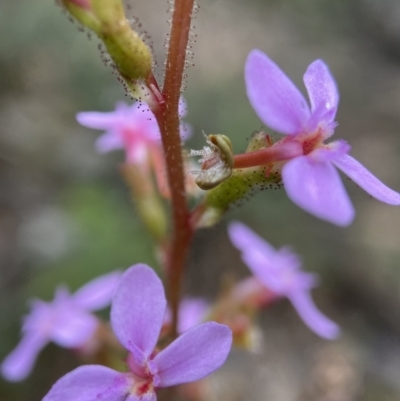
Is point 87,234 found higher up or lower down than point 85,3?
lower down

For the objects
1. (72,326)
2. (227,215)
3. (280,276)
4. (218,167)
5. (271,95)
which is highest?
(271,95)

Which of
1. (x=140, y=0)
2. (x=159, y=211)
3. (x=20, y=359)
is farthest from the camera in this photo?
(x=140, y=0)

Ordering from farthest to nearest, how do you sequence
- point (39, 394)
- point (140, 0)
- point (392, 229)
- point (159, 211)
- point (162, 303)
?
point (140, 0) → point (392, 229) → point (39, 394) → point (159, 211) → point (162, 303)

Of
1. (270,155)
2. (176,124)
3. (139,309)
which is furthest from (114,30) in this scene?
(139,309)

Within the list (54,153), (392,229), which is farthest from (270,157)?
(54,153)

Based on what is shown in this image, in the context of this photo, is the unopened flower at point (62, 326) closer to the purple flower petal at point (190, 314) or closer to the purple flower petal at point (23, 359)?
the purple flower petal at point (23, 359)

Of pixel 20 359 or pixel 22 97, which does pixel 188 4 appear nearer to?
pixel 20 359

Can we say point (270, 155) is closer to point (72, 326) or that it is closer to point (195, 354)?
point (195, 354)
